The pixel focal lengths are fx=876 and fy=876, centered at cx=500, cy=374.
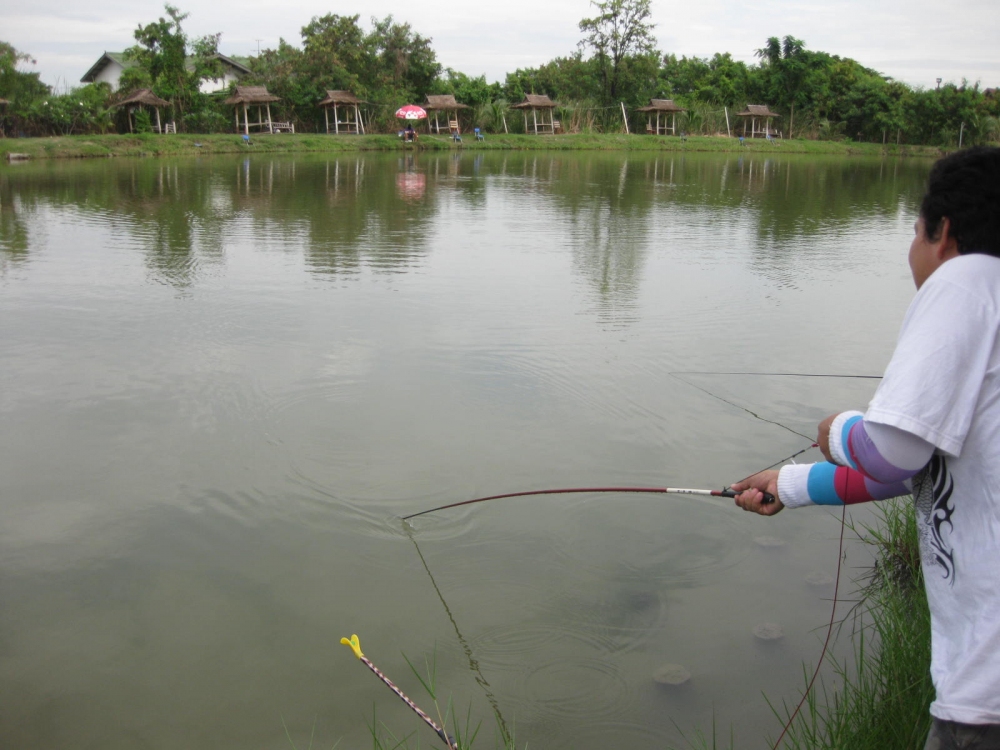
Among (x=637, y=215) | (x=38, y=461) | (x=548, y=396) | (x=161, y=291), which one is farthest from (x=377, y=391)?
(x=637, y=215)

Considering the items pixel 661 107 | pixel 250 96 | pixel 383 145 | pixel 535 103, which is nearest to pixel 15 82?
pixel 250 96

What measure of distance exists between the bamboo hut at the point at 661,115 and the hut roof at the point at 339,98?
15.0 meters

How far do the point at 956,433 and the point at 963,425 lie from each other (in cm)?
2

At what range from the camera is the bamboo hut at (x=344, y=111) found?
1481 inches

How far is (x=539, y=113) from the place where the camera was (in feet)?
146

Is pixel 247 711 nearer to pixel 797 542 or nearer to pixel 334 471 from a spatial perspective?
pixel 334 471

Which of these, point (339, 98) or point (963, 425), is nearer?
point (963, 425)

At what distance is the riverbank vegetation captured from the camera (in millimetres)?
33531

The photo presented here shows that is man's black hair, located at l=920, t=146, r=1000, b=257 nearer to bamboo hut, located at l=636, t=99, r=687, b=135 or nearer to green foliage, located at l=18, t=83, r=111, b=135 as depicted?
green foliage, located at l=18, t=83, r=111, b=135

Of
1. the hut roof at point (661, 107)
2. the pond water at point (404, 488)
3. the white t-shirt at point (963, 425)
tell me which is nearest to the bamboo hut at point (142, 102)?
the hut roof at point (661, 107)

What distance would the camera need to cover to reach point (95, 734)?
2627 mm

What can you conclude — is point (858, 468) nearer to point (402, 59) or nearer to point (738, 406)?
point (738, 406)

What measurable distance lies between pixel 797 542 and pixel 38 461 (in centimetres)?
360

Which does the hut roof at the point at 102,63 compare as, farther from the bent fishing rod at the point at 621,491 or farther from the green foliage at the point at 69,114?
the bent fishing rod at the point at 621,491
